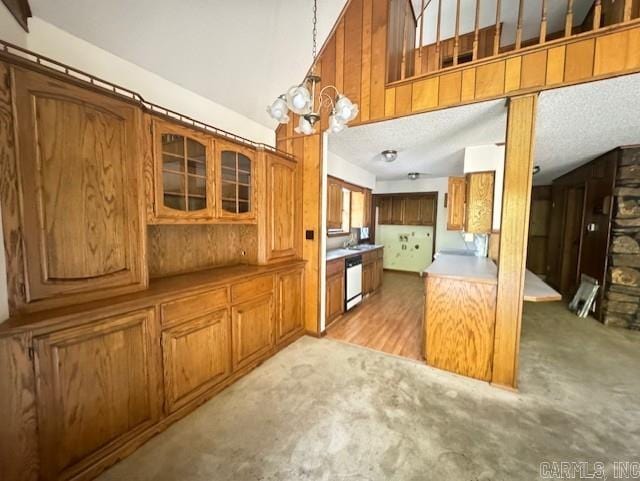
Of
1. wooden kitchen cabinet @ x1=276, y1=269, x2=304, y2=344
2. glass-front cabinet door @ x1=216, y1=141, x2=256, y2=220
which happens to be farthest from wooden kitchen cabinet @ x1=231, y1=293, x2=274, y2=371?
glass-front cabinet door @ x1=216, y1=141, x2=256, y2=220

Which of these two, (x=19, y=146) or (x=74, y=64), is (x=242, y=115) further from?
(x=19, y=146)

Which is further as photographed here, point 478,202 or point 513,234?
point 478,202

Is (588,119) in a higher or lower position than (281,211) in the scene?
higher

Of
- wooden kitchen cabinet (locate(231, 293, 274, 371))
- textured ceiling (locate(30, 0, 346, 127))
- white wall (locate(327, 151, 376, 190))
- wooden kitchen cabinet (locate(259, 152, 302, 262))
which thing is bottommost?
wooden kitchen cabinet (locate(231, 293, 274, 371))

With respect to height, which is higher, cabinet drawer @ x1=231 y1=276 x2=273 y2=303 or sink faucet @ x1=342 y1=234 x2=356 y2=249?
sink faucet @ x1=342 y1=234 x2=356 y2=249

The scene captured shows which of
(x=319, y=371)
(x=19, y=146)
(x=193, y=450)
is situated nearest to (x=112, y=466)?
(x=193, y=450)

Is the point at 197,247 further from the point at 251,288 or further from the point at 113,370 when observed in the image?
the point at 113,370

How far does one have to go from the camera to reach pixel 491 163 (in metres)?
3.23

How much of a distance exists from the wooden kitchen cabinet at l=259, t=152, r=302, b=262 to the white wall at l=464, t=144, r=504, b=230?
229 cm

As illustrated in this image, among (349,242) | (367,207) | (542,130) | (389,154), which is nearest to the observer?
(542,130)

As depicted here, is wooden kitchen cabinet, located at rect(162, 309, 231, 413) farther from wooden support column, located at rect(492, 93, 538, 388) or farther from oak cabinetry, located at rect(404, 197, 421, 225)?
oak cabinetry, located at rect(404, 197, 421, 225)

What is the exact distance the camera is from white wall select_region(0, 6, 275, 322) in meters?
1.32

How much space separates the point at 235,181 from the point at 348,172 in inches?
103

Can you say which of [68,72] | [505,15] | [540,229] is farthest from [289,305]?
[540,229]
